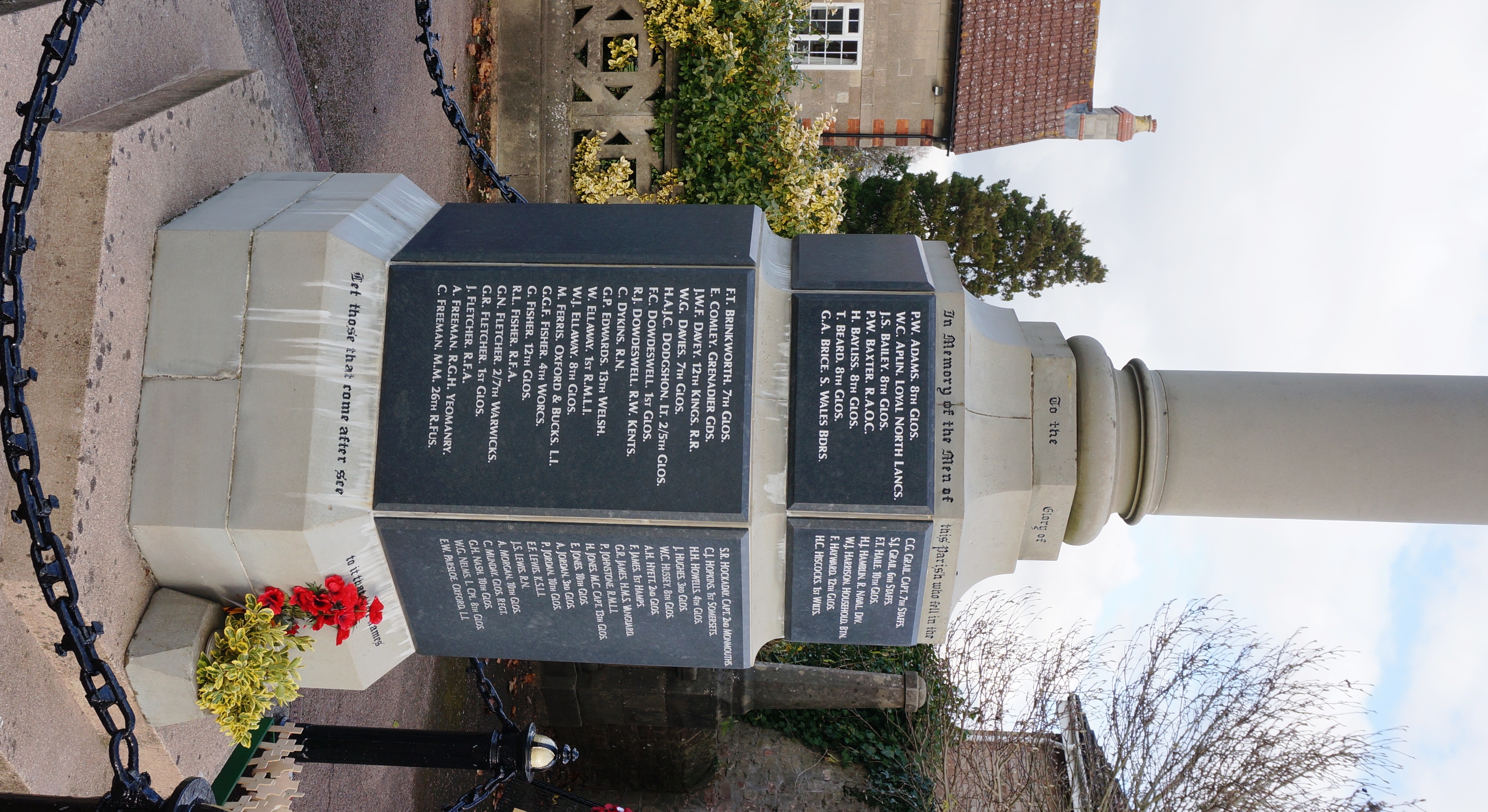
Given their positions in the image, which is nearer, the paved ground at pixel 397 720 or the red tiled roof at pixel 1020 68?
the paved ground at pixel 397 720

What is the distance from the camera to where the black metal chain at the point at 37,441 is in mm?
3596

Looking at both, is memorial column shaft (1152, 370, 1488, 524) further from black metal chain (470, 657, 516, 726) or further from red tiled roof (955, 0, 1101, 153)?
red tiled roof (955, 0, 1101, 153)

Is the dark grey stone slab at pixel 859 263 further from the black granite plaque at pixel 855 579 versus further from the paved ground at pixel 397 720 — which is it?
the paved ground at pixel 397 720

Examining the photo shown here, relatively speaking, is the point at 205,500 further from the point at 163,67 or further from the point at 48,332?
the point at 163,67

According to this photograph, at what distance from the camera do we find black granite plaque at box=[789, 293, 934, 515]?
443cm

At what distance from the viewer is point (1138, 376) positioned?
5.29m

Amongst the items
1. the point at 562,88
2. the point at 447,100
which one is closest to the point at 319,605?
Answer: the point at 447,100

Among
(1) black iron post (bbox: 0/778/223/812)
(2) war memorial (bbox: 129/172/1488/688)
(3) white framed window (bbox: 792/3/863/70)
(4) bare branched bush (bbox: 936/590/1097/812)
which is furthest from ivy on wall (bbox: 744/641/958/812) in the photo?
(1) black iron post (bbox: 0/778/223/812)

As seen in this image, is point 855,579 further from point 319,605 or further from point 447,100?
point 447,100

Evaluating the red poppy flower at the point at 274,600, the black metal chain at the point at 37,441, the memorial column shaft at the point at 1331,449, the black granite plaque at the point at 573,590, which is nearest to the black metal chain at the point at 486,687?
the black granite plaque at the point at 573,590

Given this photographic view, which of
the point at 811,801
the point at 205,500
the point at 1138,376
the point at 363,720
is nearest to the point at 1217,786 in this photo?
the point at 811,801

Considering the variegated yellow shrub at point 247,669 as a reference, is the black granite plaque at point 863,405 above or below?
above

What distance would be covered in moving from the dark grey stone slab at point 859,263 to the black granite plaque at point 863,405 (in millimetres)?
82

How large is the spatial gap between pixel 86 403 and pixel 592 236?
234 cm
